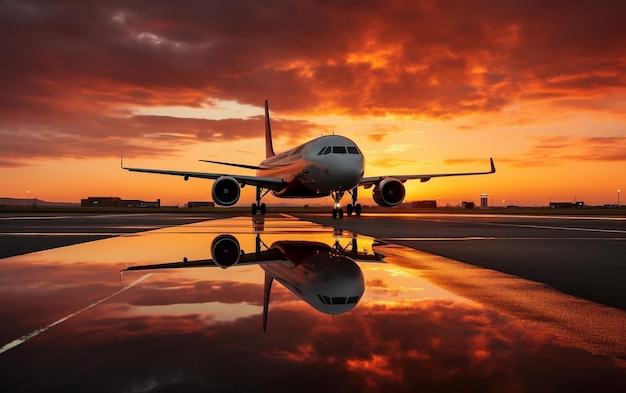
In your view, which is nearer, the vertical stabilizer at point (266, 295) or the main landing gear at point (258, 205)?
the vertical stabilizer at point (266, 295)

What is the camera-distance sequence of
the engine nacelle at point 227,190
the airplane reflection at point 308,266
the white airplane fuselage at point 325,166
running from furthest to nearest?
the engine nacelle at point 227,190, the white airplane fuselage at point 325,166, the airplane reflection at point 308,266

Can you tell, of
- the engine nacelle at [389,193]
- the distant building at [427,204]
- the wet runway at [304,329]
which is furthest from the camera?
the distant building at [427,204]

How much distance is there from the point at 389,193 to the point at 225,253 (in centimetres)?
2107

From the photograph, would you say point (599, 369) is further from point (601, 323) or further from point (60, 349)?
point (60, 349)

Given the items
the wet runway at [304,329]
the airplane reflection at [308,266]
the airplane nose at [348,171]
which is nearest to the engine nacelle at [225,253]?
the airplane reflection at [308,266]

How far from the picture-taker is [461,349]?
165 inches

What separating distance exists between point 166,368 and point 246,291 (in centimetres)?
309

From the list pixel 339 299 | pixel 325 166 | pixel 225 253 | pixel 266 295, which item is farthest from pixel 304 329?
pixel 325 166

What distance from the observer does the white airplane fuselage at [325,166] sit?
2739 cm

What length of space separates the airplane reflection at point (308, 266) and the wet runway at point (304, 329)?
6cm

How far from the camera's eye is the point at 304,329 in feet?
15.6

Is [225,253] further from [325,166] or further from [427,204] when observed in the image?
[427,204]

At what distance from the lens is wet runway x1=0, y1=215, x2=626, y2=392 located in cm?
349

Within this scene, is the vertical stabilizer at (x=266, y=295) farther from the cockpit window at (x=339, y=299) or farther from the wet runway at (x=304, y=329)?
the cockpit window at (x=339, y=299)
